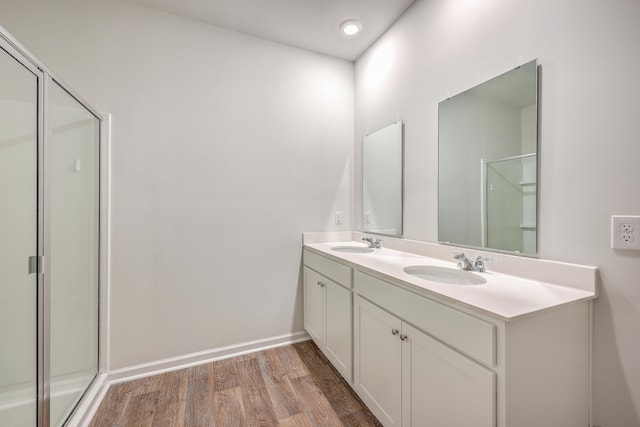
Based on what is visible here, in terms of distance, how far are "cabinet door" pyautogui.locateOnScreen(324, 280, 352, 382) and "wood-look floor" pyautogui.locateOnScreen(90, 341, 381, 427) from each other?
157mm

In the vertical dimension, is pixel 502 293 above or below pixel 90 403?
above

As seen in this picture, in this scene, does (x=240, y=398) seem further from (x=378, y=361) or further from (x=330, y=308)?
(x=378, y=361)

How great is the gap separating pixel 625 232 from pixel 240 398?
2005 mm

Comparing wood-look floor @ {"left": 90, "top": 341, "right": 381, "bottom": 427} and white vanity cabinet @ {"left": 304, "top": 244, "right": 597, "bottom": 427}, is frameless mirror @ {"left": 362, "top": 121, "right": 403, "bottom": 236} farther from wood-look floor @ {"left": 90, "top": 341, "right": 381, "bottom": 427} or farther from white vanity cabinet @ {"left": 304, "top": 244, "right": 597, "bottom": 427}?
wood-look floor @ {"left": 90, "top": 341, "right": 381, "bottom": 427}

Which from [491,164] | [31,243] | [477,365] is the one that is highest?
[491,164]

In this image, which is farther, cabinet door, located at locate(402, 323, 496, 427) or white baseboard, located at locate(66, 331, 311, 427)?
white baseboard, located at locate(66, 331, 311, 427)

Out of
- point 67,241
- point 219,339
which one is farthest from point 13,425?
point 219,339

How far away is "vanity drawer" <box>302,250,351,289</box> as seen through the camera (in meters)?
1.71

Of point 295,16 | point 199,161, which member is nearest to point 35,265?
point 199,161

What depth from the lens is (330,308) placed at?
1.90 metres

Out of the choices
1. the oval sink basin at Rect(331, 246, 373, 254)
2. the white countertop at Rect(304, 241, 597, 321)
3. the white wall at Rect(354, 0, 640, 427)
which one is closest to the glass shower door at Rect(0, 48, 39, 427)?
the white countertop at Rect(304, 241, 597, 321)

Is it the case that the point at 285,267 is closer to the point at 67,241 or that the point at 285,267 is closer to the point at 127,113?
the point at 67,241

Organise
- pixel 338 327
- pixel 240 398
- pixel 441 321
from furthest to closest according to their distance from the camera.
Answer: pixel 338 327 < pixel 240 398 < pixel 441 321

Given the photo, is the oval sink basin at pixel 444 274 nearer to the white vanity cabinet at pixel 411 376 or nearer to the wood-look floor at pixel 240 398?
the white vanity cabinet at pixel 411 376
